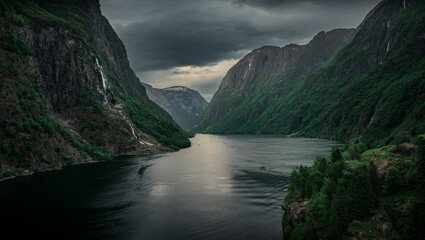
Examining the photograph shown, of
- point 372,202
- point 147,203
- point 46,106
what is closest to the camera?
point 372,202

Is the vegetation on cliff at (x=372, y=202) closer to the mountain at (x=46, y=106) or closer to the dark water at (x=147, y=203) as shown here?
the dark water at (x=147, y=203)

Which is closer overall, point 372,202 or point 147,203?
point 372,202

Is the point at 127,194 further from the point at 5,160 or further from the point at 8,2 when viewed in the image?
the point at 8,2

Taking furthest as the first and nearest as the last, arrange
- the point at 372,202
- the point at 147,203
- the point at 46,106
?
the point at 46,106
the point at 147,203
the point at 372,202

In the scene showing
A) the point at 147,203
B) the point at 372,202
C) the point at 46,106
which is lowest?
the point at 147,203

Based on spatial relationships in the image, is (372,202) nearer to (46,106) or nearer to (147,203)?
(147,203)

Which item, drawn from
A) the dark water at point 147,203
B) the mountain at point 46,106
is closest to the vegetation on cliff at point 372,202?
the dark water at point 147,203

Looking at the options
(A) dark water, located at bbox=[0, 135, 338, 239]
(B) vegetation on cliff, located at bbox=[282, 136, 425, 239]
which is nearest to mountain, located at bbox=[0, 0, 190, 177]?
(A) dark water, located at bbox=[0, 135, 338, 239]

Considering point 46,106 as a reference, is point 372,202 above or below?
below

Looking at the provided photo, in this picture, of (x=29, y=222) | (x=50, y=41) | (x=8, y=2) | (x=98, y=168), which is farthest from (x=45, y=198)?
(x=8, y=2)

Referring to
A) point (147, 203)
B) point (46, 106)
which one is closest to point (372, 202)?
point (147, 203)
